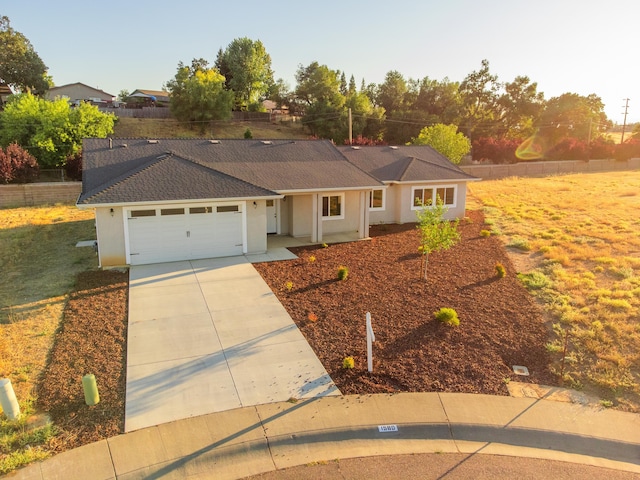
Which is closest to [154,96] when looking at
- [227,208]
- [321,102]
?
[321,102]

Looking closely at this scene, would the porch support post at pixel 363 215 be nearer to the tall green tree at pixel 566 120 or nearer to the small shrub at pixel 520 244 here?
the small shrub at pixel 520 244

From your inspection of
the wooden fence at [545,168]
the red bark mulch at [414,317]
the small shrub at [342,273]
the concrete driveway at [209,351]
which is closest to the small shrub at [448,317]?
the red bark mulch at [414,317]

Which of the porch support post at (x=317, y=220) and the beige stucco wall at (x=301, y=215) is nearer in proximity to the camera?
the porch support post at (x=317, y=220)

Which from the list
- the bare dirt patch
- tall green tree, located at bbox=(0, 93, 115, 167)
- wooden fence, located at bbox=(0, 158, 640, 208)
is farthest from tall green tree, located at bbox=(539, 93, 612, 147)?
the bare dirt patch

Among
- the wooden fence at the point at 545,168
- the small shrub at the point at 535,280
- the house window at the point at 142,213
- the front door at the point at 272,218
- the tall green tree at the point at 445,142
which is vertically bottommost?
the small shrub at the point at 535,280

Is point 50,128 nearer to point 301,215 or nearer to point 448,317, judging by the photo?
point 301,215
